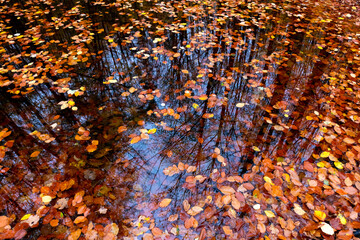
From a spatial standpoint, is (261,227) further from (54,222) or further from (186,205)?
(54,222)

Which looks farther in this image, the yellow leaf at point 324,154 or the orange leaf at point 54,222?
the yellow leaf at point 324,154

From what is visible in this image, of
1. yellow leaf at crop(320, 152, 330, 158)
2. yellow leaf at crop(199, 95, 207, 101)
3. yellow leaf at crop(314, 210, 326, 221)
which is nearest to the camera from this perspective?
yellow leaf at crop(314, 210, 326, 221)

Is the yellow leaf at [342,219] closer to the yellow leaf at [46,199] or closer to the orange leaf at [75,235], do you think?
the orange leaf at [75,235]

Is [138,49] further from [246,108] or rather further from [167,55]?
[246,108]

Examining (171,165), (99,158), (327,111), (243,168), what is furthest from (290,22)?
(99,158)

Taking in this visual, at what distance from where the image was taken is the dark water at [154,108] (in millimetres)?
2021

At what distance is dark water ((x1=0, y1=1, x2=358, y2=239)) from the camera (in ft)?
6.63

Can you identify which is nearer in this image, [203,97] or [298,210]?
[298,210]

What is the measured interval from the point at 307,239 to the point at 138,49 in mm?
4155

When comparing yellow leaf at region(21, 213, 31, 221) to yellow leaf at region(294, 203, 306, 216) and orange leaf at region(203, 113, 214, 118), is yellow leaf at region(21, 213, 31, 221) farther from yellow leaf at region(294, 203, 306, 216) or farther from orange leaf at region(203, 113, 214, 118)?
yellow leaf at region(294, 203, 306, 216)

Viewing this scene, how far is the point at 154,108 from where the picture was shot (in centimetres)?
293

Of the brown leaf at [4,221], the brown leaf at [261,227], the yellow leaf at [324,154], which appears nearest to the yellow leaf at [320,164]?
the yellow leaf at [324,154]

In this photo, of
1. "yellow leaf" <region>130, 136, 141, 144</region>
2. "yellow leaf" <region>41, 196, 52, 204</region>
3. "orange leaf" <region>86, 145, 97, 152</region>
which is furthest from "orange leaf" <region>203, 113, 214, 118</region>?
"yellow leaf" <region>41, 196, 52, 204</region>

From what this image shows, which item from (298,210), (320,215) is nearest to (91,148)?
(298,210)
